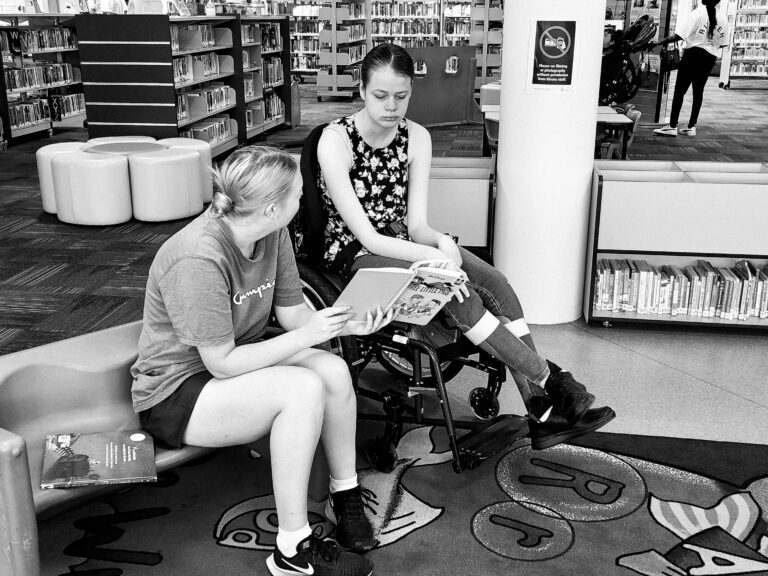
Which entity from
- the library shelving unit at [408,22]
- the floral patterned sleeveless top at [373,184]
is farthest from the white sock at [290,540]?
the library shelving unit at [408,22]

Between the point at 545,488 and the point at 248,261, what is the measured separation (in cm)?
111

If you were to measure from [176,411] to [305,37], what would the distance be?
15.2 metres

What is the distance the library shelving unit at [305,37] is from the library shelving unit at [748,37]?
797 cm

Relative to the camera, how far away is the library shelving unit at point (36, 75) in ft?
29.1

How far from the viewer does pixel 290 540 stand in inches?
76.0

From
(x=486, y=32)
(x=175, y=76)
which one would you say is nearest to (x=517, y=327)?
(x=175, y=76)

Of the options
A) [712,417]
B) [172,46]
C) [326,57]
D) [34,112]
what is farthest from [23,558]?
[326,57]

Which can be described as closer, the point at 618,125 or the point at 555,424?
the point at 555,424

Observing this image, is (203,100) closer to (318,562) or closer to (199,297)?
(199,297)

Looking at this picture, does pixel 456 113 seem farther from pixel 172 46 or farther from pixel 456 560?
pixel 456 560

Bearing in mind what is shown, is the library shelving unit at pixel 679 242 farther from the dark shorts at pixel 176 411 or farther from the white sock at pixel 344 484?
the dark shorts at pixel 176 411

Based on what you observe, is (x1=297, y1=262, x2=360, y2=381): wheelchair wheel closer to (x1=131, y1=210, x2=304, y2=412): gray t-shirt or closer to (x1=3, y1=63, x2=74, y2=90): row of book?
(x1=131, y1=210, x2=304, y2=412): gray t-shirt

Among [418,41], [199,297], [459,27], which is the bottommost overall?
[199,297]

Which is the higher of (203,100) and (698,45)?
(698,45)
